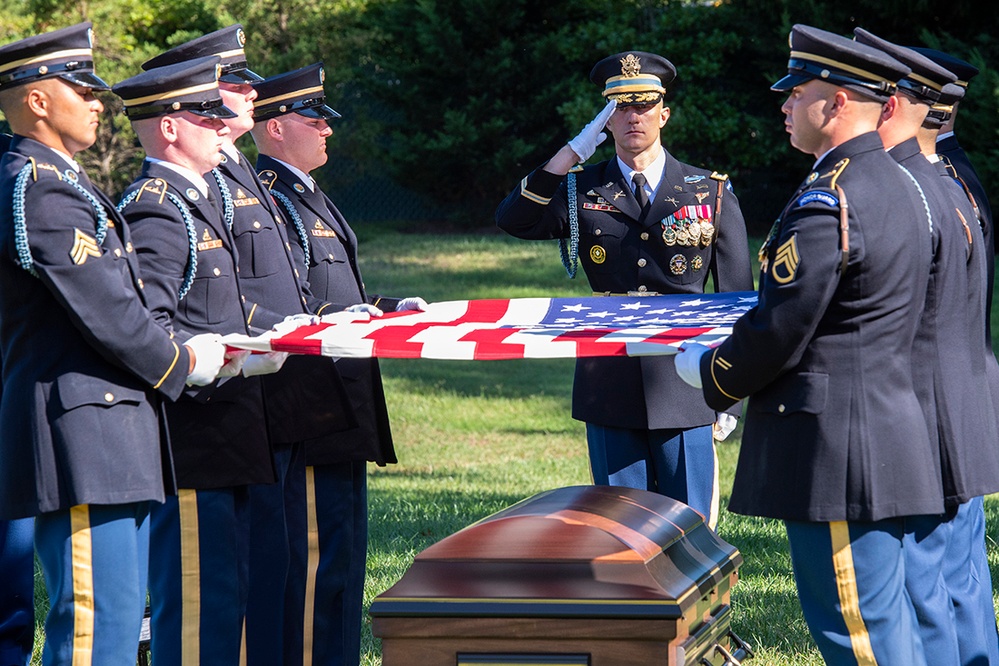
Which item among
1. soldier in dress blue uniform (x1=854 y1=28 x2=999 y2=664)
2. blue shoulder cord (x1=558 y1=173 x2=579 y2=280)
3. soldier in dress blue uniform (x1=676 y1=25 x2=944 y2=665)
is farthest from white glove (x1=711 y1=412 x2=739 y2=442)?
soldier in dress blue uniform (x1=676 y1=25 x2=944 y2=665)

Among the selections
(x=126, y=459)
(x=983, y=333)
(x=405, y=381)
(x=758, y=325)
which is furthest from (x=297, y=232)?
(x=405, y=381)

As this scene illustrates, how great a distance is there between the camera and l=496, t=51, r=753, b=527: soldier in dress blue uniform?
440 cm

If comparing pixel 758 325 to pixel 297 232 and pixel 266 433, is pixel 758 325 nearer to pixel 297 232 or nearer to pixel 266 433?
pixel 266 433

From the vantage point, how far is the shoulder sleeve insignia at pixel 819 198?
2971 mm

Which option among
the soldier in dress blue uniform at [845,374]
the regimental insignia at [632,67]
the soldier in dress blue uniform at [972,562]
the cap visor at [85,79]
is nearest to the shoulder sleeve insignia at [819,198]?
the soldier in dress blue uniform at [845,374]

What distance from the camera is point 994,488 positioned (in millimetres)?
3426

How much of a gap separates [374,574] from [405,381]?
6070 mm

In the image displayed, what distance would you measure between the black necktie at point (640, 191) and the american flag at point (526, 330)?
1.20ft

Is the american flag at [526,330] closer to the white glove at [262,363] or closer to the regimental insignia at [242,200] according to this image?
the white glove at [262,363]

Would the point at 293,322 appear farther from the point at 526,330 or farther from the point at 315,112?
the point at 315,112

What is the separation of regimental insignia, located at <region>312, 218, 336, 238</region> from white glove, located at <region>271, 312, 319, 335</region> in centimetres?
45

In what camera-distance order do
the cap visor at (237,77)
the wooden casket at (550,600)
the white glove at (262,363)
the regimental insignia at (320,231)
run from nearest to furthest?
the wooden casket at (550,600)
the white glove at (262,363)
the cap visor at (237,77)
the regimental insignia at (320,231)

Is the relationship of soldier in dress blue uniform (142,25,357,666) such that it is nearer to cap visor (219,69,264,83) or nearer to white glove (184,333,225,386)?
cap visor (219,69,264,83)

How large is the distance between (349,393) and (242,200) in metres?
0.74
